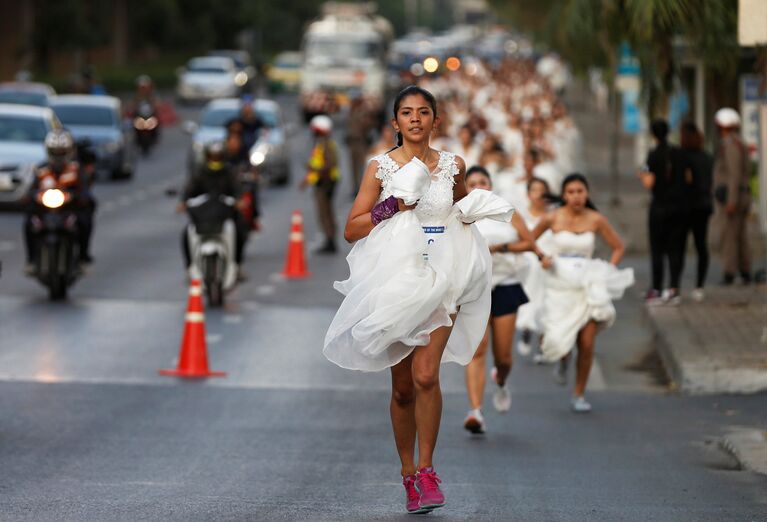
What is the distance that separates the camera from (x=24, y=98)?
4128 cm

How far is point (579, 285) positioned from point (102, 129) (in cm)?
2675

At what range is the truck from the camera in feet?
210

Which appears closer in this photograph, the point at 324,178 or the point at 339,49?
the point at 324,178

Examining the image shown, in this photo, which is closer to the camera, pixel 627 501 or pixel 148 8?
pixel 627 501

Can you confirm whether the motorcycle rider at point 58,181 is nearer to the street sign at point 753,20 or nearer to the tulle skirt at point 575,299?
the tulle skirt at point 575,299

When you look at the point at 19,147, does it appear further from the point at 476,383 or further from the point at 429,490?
the point at 429,490

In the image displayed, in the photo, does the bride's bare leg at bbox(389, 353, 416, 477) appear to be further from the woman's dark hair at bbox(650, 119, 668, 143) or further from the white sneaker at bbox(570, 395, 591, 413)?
the woman's dark hair at bbox(650, 119, 668, 143)

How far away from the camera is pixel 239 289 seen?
20.3 metres

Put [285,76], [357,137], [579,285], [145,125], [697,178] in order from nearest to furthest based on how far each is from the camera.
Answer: [579,285], [697,178], [357,137], [145,125], [285,76]

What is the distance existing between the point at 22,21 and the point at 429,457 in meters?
63.5

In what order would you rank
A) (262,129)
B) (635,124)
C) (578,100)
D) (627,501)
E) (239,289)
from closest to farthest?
(627,501) → (239,289) → (262,129) → (635,124) → (578,100)

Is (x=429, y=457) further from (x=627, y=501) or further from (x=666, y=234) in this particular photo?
(x=666, y=234)

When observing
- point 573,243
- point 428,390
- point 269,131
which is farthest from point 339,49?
point 428,390

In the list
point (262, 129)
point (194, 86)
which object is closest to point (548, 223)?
point (262, 129)
